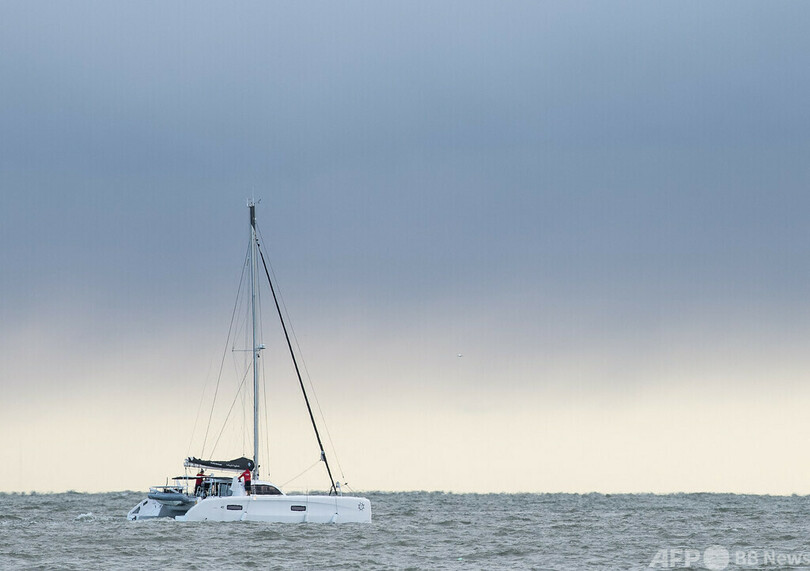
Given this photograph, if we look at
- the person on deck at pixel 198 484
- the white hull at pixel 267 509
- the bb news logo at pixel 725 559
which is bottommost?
the bb news logo at pixel 725 559

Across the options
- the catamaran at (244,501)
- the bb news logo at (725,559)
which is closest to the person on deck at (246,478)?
the catamaran at (244,501)

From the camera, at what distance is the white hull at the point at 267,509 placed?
64.1 m

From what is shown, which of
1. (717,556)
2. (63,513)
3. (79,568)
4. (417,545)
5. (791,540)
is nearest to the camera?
(79,568)

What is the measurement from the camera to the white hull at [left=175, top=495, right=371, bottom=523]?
6406cm

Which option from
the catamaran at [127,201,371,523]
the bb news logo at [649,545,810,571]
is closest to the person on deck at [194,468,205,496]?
the catamaran at [127,201,371,523]

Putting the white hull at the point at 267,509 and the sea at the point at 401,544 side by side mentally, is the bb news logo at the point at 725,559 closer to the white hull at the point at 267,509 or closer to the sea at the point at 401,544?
the sea at the point at 401,544

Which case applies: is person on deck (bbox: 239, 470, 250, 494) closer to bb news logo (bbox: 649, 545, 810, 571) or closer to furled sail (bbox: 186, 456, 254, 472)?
furled sail (bbox: 186, 456, 254, 472)

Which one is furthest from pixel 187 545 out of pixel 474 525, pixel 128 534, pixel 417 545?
pixel 474 525

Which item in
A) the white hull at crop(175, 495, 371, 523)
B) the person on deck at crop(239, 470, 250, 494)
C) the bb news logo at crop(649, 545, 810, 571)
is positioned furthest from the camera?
the person on deck at crop(239, 470, 250, 494)

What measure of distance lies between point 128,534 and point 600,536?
25.1 meters

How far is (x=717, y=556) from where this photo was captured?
181 ft

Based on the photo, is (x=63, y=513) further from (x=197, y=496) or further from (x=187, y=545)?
(x=187, y=545)

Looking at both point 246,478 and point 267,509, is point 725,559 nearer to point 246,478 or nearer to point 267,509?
point 267,509

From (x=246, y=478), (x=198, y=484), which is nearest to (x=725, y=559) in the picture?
(x=246, y=478)
